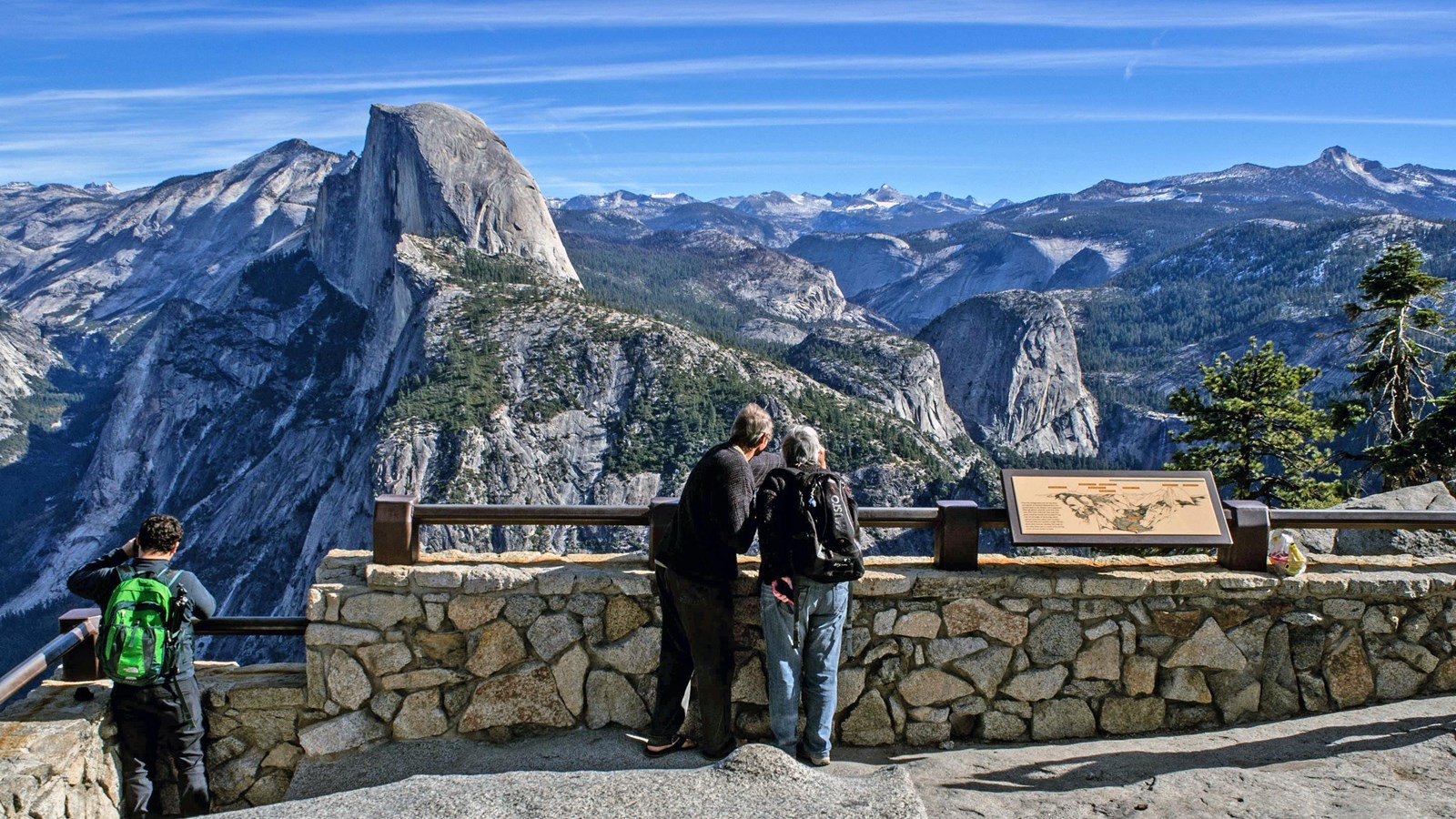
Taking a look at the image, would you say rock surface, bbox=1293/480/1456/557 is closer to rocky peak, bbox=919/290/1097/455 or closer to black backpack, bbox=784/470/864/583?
black backpack, bbox=784/470/864/583

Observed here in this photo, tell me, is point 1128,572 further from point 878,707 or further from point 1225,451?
point 1225,451

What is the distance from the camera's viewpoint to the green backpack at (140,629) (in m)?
6.37

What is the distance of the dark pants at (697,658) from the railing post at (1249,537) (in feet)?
12.5

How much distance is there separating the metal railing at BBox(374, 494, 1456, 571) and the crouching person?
0.80 m

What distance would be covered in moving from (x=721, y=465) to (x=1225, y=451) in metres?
20.8

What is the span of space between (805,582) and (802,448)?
85 cm

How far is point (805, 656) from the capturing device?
6.66 m

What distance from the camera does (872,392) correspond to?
11750 cm

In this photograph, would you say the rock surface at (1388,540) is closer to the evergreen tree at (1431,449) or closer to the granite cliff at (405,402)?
the evergreen tree at (1431,449)

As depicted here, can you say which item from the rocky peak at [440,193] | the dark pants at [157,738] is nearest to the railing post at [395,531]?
the dark pants at [157,738]

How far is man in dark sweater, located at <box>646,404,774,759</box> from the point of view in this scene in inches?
247

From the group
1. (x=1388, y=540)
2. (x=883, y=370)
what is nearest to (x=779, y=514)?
(x=1388, y=540)

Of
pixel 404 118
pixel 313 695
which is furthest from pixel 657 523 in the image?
pixel 404 118

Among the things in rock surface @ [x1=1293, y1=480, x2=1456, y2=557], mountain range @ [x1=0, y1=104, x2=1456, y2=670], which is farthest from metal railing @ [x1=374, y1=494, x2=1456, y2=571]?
mountain range @ [x1=0, y1=104, x2=1456, y2=670]
